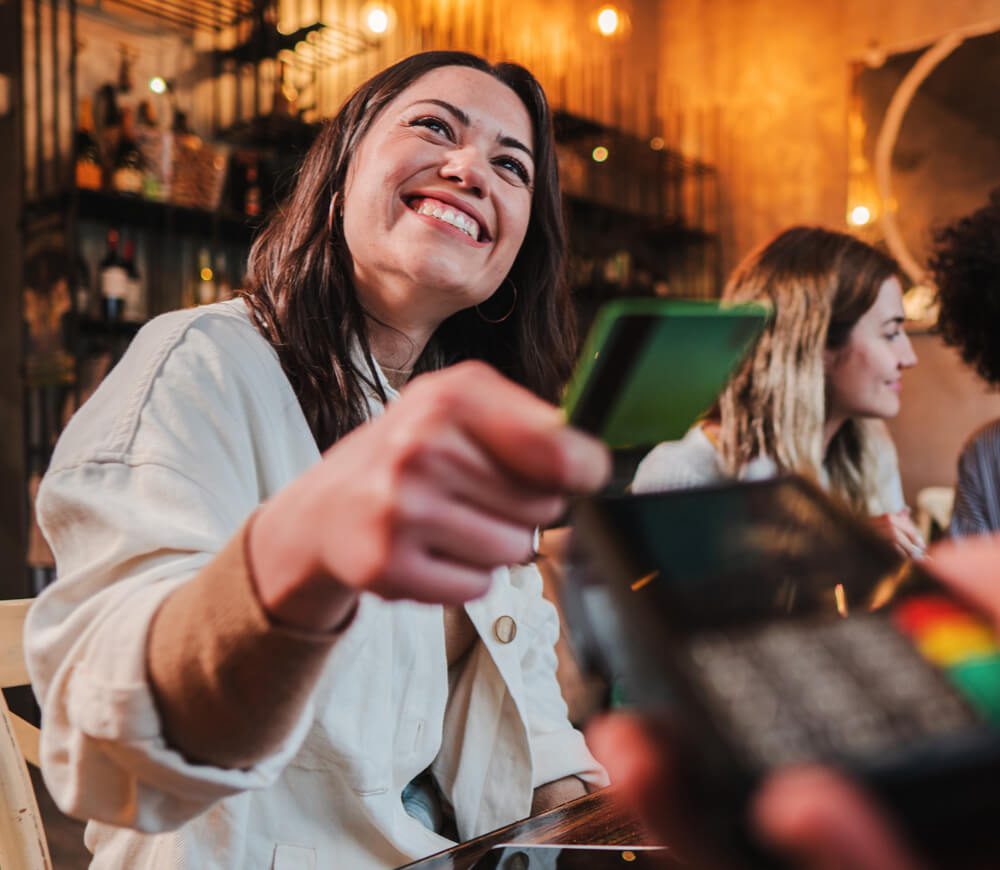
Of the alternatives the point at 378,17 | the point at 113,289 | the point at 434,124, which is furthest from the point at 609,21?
the point at 434,124

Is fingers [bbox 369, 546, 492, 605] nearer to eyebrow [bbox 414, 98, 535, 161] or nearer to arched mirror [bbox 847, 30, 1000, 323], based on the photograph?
eyebrow [bbox 414, 98, 535, 161]

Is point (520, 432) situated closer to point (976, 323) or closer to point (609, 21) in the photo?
point (976, 323)

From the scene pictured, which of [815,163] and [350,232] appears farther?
[815,163]

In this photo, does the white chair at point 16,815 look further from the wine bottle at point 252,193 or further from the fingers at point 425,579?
the wine bottle at point 252,193

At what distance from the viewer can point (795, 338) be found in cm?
170

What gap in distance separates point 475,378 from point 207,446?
43 cm

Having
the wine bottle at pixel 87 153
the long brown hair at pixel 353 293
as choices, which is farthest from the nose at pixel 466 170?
the wine bottle at pixel 87 153

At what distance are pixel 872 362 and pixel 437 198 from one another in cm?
109

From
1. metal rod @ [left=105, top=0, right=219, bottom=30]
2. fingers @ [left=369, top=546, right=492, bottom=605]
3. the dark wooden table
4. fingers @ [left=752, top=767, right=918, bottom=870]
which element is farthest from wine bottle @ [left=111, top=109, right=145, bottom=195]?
fingers @ [left=752, top=767, right=918, bottom=870]

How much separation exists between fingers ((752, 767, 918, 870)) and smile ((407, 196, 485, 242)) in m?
0.78

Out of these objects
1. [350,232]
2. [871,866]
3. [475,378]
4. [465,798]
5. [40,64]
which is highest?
[40,64]

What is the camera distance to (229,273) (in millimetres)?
2953

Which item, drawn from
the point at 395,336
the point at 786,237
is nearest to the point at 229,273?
the point at 786,237

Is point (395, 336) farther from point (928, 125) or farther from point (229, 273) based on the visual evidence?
point (928, 125)
